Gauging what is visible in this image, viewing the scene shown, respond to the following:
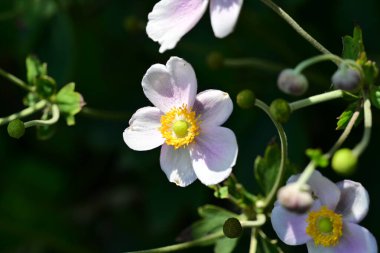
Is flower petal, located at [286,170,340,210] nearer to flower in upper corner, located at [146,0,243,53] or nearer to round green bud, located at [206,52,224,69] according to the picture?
flower in upper corner, located at [146,0,243,53]

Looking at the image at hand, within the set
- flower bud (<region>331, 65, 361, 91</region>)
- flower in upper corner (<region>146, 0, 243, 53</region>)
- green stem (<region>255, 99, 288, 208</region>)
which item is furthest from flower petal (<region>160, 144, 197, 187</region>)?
flower bud (<region>331, 65, 361, 91</region>)

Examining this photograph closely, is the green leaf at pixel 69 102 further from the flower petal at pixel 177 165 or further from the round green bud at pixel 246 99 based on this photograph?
the round green bud at pixel 246 99

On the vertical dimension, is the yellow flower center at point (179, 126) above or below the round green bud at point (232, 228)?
above

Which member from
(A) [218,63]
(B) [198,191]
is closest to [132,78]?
(B) [198,191]

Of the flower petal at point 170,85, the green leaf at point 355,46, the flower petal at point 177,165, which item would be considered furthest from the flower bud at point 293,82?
the flower petal at point 177,165

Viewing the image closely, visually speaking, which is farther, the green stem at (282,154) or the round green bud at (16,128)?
the round green bud at (16,128)

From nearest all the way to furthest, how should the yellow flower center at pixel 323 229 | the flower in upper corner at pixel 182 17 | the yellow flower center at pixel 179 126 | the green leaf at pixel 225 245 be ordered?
the flower in upper corner at pixel 182 17, the yellow flower center at pixel 323 229, the yellow flower center at pixel 179 126, the green leaf at pixel 225 245
